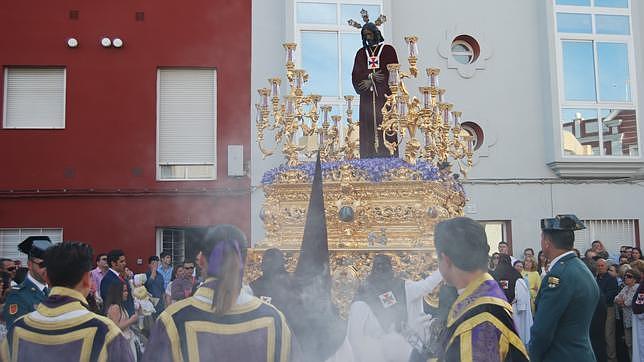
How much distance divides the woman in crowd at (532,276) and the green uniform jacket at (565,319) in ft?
16.6

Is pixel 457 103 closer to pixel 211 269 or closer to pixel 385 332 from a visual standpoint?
pixel 385 332

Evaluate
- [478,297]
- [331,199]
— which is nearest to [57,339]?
[478,297]

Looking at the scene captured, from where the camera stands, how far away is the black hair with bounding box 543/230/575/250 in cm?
425

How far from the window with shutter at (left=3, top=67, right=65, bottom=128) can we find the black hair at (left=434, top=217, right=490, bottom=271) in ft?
36.8

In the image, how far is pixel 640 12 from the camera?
45.0ft

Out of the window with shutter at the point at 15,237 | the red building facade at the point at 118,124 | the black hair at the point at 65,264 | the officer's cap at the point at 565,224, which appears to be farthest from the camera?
the red building facade at the point at 118,124

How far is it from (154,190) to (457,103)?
19.7ft

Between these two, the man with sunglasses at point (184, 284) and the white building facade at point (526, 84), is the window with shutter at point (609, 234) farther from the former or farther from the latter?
the man with sunglasses at point (184, 284)

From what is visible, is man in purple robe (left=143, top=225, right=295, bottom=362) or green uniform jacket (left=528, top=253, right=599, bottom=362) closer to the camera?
man in purple robe (left=143, top=225, right=295, bottom=362)

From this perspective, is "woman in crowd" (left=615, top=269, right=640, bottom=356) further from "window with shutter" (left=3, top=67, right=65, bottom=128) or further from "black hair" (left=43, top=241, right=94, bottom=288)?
"window with shutter" (left=3, top=67, right=65, bottom=128)

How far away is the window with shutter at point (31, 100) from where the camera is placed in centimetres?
1272

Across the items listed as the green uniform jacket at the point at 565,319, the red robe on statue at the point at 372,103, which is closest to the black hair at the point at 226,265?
the green uniform jacket at the point at 565,319

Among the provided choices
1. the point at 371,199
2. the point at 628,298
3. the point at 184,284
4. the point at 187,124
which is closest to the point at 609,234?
the point at 628,298

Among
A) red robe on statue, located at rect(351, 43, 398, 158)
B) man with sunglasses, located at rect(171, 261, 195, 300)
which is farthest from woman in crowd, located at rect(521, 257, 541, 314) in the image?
man with sunglasses, located at rect(171, 261, 195, 300)
